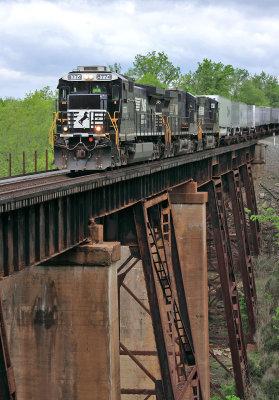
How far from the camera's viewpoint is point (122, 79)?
62.1 ft

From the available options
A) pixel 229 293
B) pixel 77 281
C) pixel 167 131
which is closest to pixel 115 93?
pixel 167 131

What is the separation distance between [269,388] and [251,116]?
32349mm

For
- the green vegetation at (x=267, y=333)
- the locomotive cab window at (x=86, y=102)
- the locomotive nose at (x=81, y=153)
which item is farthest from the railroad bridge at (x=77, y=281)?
the green vegetation at (x=267, y=333)

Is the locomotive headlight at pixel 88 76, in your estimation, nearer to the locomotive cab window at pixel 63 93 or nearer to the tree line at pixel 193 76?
the locomotive cab window at pixel 63 93

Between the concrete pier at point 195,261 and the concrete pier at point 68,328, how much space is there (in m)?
10.7

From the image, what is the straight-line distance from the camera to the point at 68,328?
12.0 m

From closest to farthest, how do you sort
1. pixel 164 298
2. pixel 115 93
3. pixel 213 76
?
pixel 164 298
pixel 115 93
pixel 213 76

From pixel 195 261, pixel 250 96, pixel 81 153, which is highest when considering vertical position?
pixel 250 96

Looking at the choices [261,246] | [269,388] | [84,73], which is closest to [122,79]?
[84,73]

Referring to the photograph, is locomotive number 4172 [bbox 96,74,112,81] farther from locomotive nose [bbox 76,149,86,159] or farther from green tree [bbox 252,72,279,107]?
green tree [bbox 252,72,279,107]

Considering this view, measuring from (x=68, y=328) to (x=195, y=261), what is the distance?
37.7 ft

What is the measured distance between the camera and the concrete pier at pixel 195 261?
2289 centimetres

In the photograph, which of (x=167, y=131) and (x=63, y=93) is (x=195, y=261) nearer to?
(x=167, y=131)

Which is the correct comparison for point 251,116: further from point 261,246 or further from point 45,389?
point 45,389
